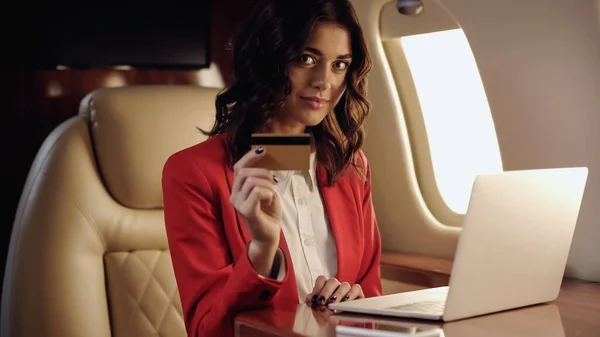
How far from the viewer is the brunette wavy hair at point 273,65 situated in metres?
1.76

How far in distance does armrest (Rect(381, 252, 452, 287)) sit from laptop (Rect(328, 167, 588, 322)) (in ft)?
2.23

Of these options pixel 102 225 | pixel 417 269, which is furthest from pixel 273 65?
pixel 417 269

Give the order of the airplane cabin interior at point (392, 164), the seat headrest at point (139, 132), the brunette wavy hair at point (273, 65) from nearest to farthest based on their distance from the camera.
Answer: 1. the airplane cabin interior at point (392, 164)
2. the brunette wavy hair at point (273, 65)
3. the seat headrest at point (139, 132)

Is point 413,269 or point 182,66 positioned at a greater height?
point 182,66

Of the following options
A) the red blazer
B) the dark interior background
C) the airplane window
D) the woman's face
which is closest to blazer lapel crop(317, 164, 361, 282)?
the red blazer

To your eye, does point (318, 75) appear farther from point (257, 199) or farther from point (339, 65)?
point (257, 199)

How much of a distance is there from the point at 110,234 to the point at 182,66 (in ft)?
3.42

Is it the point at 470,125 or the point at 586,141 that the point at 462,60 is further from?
the point at 586,141

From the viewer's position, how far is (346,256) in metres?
1.81

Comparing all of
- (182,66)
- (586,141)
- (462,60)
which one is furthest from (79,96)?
(586,141)

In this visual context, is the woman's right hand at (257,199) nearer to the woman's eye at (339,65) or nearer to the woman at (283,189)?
the woman at (283,189)

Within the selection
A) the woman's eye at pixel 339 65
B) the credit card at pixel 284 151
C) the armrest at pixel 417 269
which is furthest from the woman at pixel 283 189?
the armrest at pixel 417 269

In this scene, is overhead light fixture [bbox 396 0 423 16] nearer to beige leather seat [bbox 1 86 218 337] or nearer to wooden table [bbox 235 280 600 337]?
beige leather seat [bbox 1 86 218 337]

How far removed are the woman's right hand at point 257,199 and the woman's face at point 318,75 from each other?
0.33 m
